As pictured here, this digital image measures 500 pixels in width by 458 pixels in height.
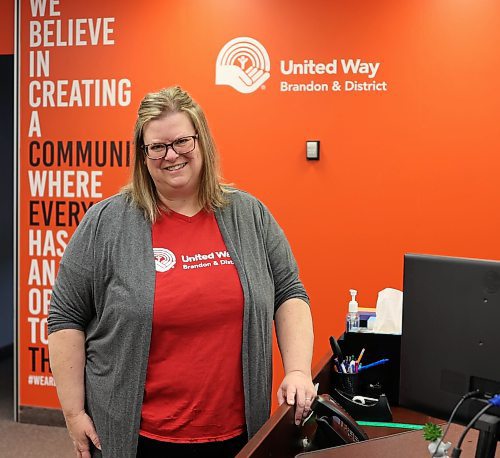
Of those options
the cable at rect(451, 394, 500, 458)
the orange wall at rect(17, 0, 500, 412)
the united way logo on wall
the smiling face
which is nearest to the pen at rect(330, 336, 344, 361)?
the smiling face

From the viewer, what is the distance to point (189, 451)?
6.24 feet

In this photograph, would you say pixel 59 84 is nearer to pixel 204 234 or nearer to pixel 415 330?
pixel 204 234

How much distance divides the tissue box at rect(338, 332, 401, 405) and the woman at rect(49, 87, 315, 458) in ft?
1.18

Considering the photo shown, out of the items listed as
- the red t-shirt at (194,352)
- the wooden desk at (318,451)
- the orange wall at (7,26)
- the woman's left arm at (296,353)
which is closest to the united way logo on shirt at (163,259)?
the red t-shirt at (194,352)

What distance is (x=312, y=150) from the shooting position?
12.8 ft

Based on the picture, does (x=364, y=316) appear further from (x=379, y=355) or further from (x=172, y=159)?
(x=172, y=159)

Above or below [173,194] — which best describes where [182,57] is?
above

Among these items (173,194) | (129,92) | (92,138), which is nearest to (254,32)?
(129,92)

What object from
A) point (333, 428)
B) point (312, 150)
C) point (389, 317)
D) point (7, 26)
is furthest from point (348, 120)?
point (333, 428)

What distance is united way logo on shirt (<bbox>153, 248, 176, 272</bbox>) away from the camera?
1.92 metres

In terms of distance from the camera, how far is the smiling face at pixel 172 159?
1902 millimetres

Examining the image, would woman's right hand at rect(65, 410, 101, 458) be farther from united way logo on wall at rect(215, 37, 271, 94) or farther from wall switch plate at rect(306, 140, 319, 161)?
united way logo on wall at rect(215, 37, 271, 94)

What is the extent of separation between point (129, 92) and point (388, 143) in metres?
1.49

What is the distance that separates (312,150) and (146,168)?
202cm
